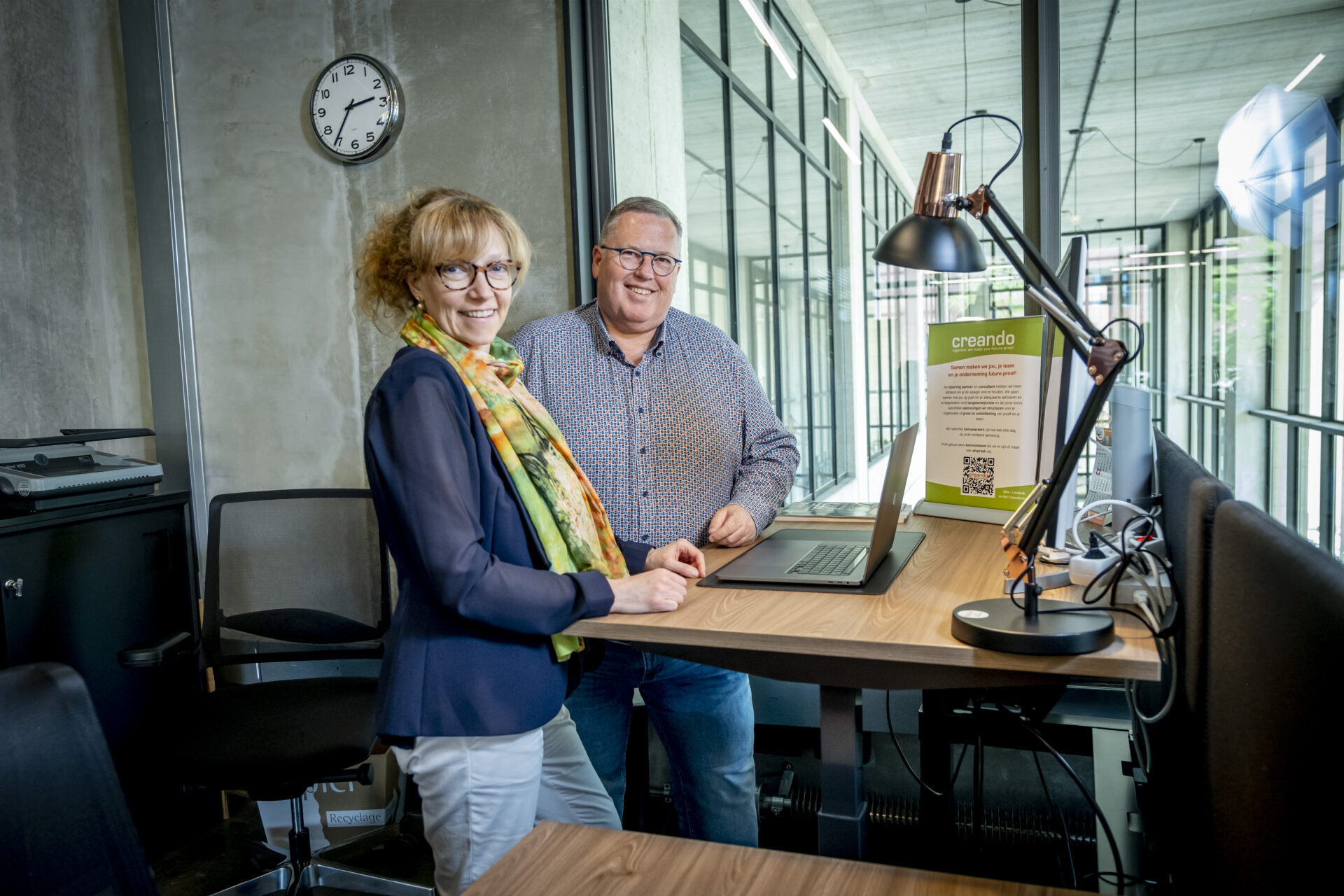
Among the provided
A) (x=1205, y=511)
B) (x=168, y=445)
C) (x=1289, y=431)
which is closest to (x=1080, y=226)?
(x=1289, y=431)

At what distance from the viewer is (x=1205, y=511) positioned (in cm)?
104

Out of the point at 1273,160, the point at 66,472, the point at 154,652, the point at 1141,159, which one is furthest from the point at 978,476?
the point at 66,472

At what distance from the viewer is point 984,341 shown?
75.7 inches

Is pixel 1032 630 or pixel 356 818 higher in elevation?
pixel 1032 630

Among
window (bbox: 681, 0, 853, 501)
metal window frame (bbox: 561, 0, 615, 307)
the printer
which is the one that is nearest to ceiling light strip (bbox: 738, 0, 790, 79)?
window (bbox: 681, 0, 853, 501)

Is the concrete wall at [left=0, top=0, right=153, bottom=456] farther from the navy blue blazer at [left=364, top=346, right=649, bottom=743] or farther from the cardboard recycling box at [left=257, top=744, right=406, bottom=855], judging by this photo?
the navy blue blazer at [left=364, top=346, right=649, bottom=743]

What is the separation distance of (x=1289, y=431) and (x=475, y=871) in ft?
8.12

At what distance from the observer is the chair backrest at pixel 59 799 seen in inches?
29.7

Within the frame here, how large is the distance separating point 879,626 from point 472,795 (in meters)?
0.65

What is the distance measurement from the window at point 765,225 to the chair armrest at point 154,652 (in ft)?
5.45

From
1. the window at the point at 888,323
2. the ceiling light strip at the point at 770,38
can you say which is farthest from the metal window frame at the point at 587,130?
the window at the point at 888,323

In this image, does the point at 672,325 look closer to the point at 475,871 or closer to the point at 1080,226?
the point at 1080,226

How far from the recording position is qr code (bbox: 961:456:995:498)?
1925 millimetres

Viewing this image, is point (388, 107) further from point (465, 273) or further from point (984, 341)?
point (984, 341)
